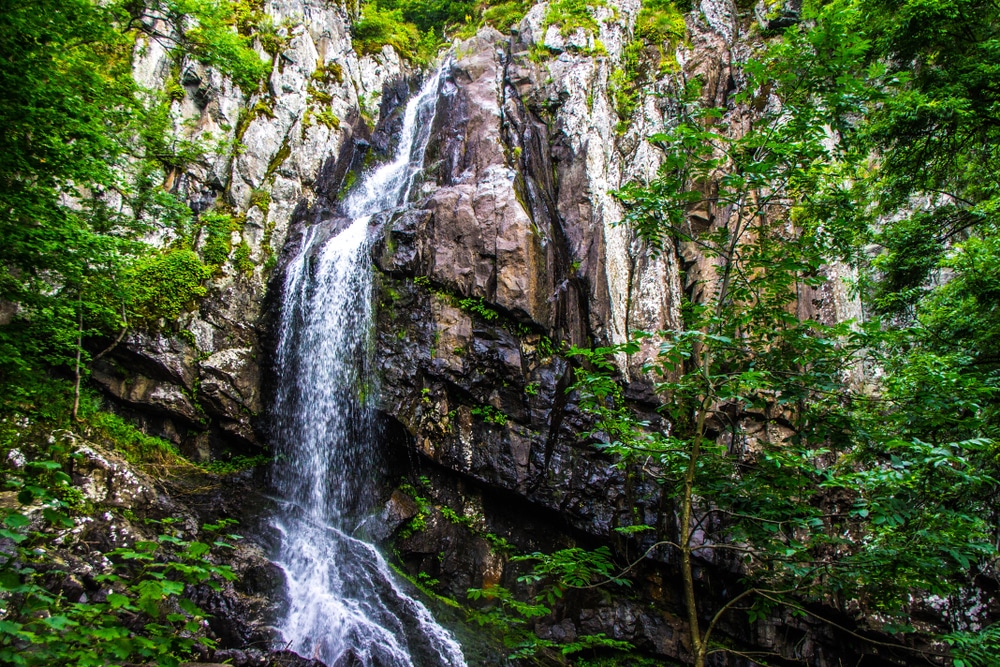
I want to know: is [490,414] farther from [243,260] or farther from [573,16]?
[573,16]

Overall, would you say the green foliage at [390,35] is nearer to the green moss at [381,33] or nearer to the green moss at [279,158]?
the green moss at [381,33]

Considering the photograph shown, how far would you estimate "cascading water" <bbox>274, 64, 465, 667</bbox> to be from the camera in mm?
7039

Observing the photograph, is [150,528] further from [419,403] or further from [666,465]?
[666,465]

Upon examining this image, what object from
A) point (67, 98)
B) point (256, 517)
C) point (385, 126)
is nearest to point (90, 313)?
point (256, 517)

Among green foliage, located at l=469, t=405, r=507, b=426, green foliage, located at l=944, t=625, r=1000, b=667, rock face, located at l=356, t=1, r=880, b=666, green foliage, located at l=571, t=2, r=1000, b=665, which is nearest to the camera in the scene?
green foliage, located at l=944, t=625, r=1000, b=667

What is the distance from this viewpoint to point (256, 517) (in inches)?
347

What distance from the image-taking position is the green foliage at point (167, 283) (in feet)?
32.5

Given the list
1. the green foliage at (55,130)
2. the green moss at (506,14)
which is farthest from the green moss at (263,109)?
the green moss at (506,14)

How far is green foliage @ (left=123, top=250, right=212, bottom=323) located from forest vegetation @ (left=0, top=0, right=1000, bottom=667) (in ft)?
5.77

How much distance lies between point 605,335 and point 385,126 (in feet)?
33.2

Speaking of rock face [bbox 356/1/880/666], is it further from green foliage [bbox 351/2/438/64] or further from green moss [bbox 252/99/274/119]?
green foliage [bbox 351/2/438/64]

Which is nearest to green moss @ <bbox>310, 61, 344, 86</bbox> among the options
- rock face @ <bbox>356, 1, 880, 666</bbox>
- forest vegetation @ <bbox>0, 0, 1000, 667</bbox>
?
rock face @ <bbox>356, 1, 880, 666</bbox>

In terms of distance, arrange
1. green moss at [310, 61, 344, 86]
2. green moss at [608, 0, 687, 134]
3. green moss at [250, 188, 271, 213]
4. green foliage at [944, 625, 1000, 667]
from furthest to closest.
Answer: green moss at [310, 61, 344, 86]
green moss at [608, 0, 687, 134]
green moss at [250, 188, 271, 213]
green foliage at [944, 625, 1000, 667]

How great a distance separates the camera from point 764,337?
16.1 feet
